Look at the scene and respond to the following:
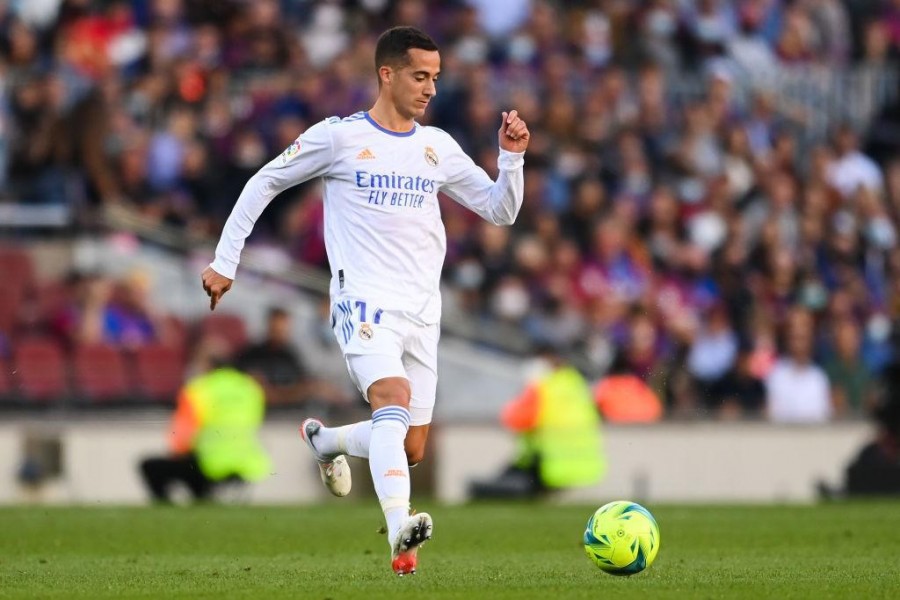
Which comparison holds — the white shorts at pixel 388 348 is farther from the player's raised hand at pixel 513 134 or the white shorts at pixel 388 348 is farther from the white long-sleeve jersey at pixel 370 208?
the player's raised hand at pixel 513 134

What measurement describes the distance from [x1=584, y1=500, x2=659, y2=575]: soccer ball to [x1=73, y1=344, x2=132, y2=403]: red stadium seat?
961 centimetres

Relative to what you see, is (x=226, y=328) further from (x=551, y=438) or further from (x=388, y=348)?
(x=388, y=348)

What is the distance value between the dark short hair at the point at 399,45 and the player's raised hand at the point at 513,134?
499mm

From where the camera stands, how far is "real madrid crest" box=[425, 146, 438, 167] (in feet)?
29.9

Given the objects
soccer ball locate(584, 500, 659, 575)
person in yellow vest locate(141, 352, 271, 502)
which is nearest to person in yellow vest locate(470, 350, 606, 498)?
person in yellow vest locate(141, 352, 271, 502)

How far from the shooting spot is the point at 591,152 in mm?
20844

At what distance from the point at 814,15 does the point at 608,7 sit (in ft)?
9.70

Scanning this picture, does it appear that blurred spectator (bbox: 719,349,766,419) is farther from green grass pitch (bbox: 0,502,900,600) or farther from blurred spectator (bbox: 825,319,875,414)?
green grass pitch (bbox: 0,502,900,600)

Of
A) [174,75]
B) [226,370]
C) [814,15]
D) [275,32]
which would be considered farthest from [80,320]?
[814,15]

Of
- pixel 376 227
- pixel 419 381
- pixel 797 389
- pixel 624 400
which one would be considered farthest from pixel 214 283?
pixel 797 389

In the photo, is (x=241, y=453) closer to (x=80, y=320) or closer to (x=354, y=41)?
(x=80, y=320)

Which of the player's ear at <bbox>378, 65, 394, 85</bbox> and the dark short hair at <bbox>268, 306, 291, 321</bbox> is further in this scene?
the dark short hair at <bbox>268, 306, 291, 321</bbox>

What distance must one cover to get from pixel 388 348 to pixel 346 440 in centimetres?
90

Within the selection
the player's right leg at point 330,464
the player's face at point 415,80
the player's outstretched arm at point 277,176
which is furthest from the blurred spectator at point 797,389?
the player's outstretched arm at point 277,176
